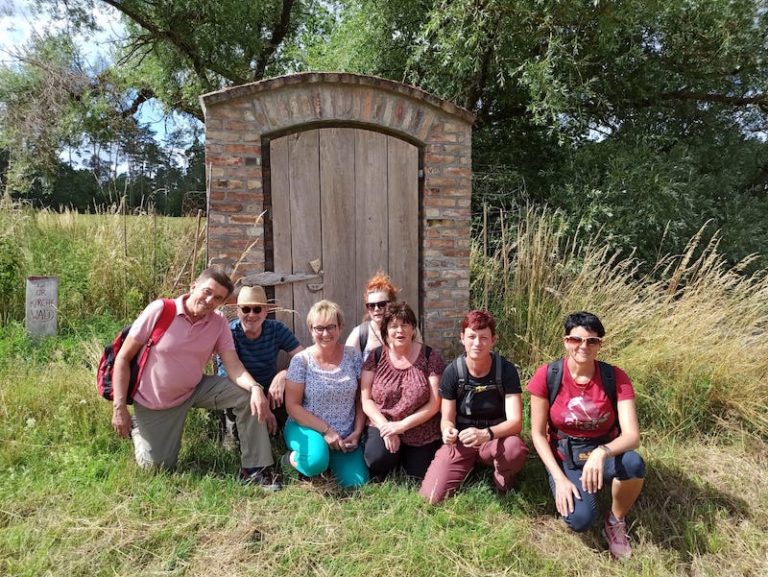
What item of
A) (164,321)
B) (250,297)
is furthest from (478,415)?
(164,321)

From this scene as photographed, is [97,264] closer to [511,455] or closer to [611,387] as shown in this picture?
[511,455]

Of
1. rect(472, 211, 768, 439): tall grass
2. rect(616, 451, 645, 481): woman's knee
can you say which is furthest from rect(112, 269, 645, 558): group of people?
rect(472, 211, 768, 439): tall grass

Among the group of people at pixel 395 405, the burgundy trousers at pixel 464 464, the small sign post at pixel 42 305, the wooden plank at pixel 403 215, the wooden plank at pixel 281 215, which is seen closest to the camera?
the group of people at pixel 395 405

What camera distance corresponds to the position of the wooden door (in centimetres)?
401

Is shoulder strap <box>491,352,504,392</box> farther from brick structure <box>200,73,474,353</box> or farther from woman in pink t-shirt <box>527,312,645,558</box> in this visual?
brick structure <box>200,73,474,353</box>

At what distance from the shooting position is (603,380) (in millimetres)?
2793

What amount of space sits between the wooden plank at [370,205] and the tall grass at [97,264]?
5.43 feet

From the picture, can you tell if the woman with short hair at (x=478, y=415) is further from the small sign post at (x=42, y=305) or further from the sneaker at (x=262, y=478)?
the small sign post at (x=42, y=305)

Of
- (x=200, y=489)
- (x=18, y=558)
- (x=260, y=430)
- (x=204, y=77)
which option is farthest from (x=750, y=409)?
(x=204, y=77)

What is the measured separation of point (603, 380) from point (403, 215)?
6.91ft

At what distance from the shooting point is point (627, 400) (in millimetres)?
2736

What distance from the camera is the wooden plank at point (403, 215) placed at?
4.22m

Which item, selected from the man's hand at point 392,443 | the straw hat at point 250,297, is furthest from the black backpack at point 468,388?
the straw hat at point 250,297

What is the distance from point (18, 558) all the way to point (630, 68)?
24.6 ft
